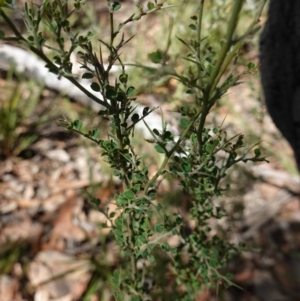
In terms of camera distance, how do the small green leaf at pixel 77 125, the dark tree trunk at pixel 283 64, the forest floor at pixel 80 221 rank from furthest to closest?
1. the forest floor at pixel 80 221
2. the dark tree trunk at pixel 283 64
3. the small green leaf at pixel 77 125

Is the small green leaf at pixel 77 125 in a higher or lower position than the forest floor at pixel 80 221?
lower

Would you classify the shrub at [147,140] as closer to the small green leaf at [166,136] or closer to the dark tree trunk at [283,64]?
the small green leaf at [166,136]

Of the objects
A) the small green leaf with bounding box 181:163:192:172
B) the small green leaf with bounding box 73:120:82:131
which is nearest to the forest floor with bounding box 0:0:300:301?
the small green leaf with bounding box 181:163:192:172

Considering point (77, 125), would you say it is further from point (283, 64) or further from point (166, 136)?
point (283, 64)

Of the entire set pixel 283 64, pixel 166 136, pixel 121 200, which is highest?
pixel 283 64

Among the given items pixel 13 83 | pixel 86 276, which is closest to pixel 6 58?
pixel 13 83

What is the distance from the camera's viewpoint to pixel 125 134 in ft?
3.37

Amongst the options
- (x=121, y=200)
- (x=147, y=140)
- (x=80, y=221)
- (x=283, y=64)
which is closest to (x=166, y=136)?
(x=147, y=140)

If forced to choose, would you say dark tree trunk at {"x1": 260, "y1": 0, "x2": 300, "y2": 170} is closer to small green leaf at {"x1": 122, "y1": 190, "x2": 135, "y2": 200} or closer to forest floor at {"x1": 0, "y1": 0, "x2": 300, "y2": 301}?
forest floor at {"x1": 0, "y1": 0, "x2": 300, "y2": 301}

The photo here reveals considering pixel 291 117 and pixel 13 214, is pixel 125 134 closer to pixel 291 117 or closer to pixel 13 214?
pixel 291 117

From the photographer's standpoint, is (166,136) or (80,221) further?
(80,221)

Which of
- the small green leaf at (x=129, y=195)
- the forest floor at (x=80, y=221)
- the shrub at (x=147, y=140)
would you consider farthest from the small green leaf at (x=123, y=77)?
the forest floor at (x=80, y=221)

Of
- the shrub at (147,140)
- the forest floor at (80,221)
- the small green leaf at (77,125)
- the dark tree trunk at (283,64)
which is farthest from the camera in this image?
the forest floor at (80,221)

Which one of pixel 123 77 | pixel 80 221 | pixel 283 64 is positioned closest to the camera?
pixel 123 77
